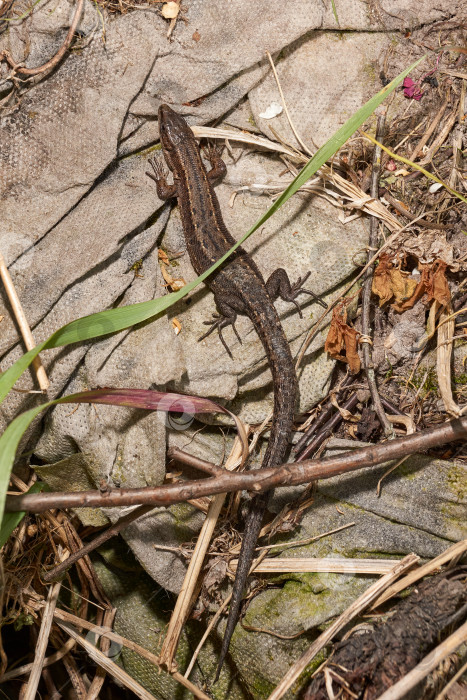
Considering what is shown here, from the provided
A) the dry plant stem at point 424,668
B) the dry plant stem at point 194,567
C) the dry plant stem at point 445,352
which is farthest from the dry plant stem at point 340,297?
the dry plant stem at point 424,668

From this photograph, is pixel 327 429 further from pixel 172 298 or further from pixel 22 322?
pixel 22 322

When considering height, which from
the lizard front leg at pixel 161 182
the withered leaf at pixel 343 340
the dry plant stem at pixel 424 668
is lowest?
the dry plant stem at pixel 424 668

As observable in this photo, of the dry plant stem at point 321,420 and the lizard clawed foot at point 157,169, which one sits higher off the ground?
the lizard clawed foot at point 157,169

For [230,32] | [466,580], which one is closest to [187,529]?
[466,580]

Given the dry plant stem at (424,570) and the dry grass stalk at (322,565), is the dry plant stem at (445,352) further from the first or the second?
the dry grass stalk at (322,565)

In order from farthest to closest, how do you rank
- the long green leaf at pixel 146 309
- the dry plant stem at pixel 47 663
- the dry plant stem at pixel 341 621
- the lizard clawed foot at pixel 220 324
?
the lizard clawed foot at pixel 220 324, the dry plant stem at pixel 47 663, the dry plant stem at pixel 341 621, the long green leaf at pixel 146 309

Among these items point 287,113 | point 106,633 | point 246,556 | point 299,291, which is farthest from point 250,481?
point 287,113

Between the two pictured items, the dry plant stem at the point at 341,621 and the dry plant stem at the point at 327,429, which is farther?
the dry plant stem at the point at 327,429
